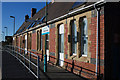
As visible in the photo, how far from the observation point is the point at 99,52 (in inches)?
237

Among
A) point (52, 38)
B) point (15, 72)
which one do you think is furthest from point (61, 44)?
point (15, 72)

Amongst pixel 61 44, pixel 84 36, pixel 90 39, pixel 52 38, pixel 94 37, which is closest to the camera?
pixel 94 37

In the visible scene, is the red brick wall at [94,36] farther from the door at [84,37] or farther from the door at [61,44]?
the door at [61,44]

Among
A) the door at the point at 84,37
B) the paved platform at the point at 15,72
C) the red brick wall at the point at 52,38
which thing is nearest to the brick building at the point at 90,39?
the door at the point at 84,37

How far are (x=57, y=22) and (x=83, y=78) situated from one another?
4853 millimetres

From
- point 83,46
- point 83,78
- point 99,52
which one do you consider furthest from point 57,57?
point 99,52

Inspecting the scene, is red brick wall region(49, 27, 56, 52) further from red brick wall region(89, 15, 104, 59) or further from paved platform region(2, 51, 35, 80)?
red brick wall region(89, 15, 104, 59)

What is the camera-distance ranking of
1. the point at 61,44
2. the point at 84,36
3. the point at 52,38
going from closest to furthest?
1. the point at 84,36
2. the point at 61,44
3. the point at 52,38

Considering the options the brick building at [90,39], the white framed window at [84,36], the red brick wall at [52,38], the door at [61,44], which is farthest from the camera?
the red brick wall at [52,38]

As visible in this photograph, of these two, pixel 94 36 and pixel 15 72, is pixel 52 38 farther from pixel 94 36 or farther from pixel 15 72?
pixel 94 36

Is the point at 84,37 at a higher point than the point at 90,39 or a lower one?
higher

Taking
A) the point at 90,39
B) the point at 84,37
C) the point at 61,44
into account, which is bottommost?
the point at 61,44

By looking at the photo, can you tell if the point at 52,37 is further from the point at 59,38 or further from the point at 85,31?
the point at 85,31

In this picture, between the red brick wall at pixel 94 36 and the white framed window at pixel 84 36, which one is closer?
the red brick wall at pixel 94 36
